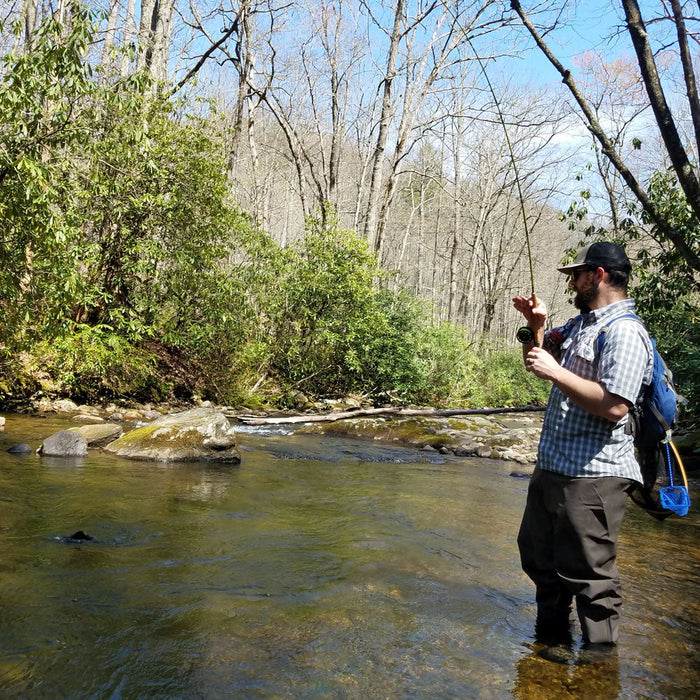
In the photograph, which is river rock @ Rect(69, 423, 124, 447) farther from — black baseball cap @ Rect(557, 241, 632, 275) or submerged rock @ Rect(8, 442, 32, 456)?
black baseball cap @ Rect(557, 241, 632, 275)

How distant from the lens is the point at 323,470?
8.70 m

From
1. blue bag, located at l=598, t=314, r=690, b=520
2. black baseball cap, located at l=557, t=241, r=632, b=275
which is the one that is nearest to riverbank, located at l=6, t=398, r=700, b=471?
blue bag, located at l=598, t=314, r=690, b=520

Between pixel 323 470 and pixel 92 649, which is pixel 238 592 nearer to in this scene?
pixel 92 649

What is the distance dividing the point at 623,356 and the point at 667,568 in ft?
10.5

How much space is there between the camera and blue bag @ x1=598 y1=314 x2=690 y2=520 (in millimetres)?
2928

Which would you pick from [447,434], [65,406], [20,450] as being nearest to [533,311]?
[20,450]

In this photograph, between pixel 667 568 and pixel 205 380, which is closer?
pixel 667 568

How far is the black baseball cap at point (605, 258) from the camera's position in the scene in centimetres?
307

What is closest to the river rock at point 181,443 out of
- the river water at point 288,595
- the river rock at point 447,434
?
the river water at point 288,595

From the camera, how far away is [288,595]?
394cm

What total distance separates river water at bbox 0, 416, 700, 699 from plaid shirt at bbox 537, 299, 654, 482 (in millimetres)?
1008

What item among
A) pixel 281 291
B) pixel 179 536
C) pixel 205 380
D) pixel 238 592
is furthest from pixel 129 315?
pixel 238 592

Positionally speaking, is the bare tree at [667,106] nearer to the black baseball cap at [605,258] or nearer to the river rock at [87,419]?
the black baseball cap at [605,258]

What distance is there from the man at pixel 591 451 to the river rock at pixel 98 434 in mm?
7085
